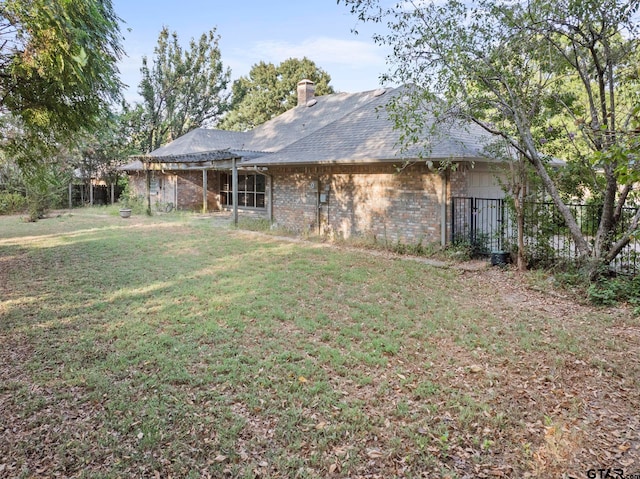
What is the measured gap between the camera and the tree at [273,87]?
33.3 metres

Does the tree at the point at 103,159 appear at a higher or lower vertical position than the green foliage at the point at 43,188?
higher

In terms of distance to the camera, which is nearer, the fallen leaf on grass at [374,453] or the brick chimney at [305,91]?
the fallen leaf on grass at [374,453]

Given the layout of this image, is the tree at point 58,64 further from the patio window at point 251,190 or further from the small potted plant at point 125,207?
the small potted plant at point 125,207

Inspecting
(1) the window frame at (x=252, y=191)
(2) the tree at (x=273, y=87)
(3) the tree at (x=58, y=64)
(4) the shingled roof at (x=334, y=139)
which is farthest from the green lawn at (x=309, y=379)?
(2) the tree at (x=273, y=87)

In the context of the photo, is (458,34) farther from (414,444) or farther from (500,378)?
(414,444)

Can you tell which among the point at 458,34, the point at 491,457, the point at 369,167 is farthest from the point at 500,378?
the point at 369,167

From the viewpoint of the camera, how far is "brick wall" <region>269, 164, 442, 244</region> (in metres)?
9.80

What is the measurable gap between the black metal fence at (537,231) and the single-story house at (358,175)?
0.38m

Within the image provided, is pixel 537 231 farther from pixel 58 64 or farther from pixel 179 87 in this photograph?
pixel 179 87

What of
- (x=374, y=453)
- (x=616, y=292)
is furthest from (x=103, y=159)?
(x=374, y=453)

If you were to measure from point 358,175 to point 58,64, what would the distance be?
23.8 ft

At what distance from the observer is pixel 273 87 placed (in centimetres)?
3450

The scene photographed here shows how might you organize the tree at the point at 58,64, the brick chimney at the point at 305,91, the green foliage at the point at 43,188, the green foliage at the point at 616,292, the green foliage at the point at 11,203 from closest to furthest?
the tree at the point at 58,64 < the green foliage at the point at 616,292 < the green foliage at the point at 43,188 < the green foliage at the point at 11,203 < the brick chimney at the point at 305,91

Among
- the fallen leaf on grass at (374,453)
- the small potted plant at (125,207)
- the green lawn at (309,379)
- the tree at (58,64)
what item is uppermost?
the tree at (58,64)
